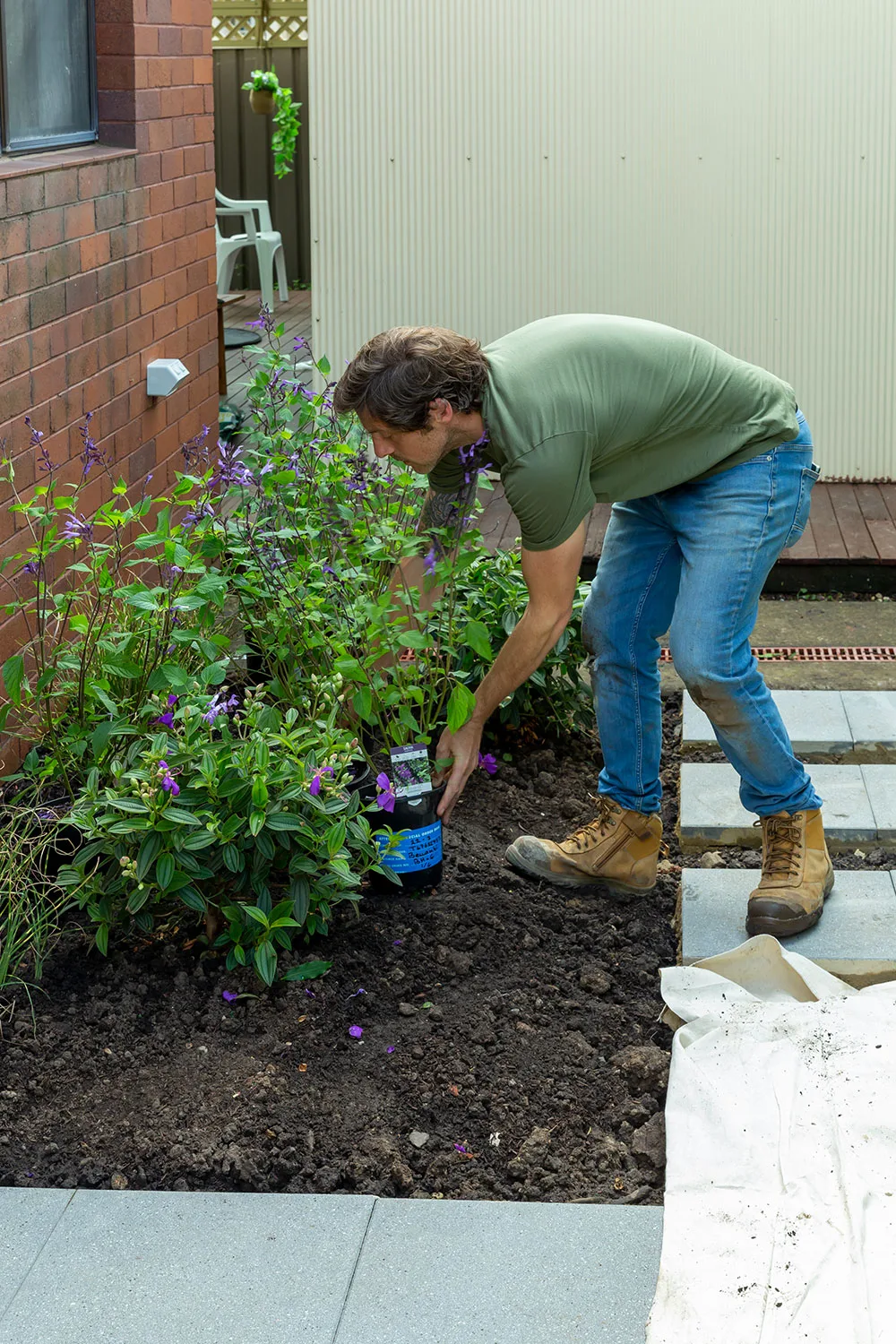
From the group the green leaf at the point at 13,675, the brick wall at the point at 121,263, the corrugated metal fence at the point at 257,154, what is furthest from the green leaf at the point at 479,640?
the corrugated metal fence at the point at 257,154

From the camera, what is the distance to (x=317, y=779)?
8.33 feet

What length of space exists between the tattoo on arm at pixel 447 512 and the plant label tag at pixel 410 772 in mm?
449

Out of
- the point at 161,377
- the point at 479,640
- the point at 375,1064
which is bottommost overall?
the point at 375,1064

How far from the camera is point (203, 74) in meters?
5.04

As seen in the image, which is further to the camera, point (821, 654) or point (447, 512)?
point (821, 654)

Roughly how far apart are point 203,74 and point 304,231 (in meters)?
9.63

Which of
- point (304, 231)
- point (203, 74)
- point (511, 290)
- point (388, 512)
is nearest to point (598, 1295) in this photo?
point (388, 512)

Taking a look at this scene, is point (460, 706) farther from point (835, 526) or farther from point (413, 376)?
point (835, 526)

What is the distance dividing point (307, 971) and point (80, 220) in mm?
2304

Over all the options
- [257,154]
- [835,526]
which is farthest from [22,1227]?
[257,154]

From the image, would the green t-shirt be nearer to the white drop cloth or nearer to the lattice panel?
the white drop cloth

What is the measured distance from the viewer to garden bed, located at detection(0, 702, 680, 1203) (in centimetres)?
234

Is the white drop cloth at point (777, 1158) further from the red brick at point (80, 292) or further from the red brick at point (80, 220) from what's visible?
the red brick at point (80, 220)

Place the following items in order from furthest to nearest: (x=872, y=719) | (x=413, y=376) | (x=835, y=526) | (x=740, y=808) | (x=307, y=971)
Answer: (x=835, y=526)
(x=872, y=719)
(x=740, y=808)
(x=307, y=971)
(x=413, y=376)
